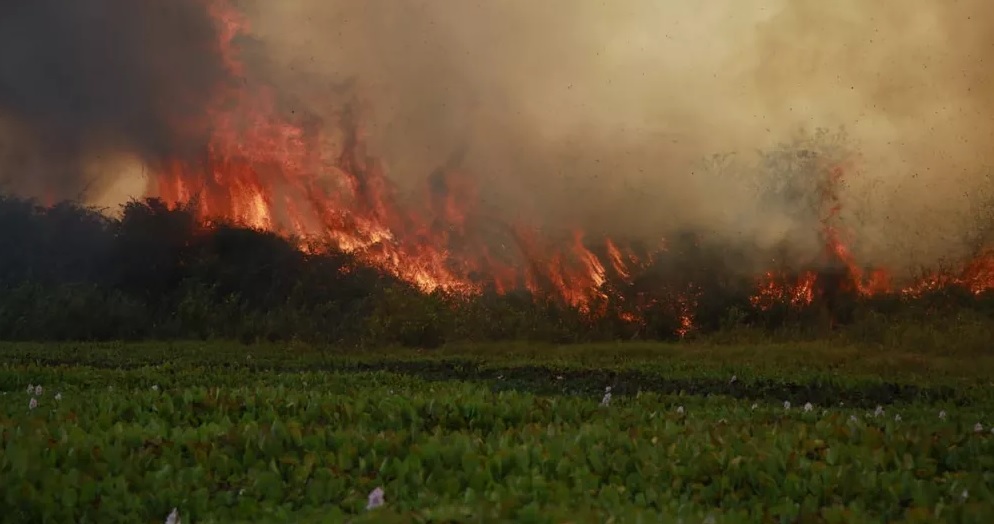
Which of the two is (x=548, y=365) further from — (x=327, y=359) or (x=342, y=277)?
(x=342, y=277)

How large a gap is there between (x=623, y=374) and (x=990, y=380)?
7.87m

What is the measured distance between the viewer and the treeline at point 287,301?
31078 millimetres

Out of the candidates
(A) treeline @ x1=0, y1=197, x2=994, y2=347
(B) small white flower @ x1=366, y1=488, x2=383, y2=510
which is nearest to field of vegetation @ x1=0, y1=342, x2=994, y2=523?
(B) small white flower @ x1=366, y1=488, x2=383, y2=510

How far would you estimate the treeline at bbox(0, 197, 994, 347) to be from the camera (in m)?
31.1

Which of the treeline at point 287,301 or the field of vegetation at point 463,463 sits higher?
the treeline at point 287,301

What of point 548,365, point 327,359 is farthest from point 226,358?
point 548,365

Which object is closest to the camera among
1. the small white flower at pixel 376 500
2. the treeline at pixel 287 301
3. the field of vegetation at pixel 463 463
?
the small white flower at pixel 376 500

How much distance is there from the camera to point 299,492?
18.9 feet

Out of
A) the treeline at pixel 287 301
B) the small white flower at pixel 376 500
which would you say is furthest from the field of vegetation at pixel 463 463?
the treeline at pixel 287 301

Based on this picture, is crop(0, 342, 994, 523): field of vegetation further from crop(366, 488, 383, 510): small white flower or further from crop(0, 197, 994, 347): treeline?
crop(0, 197, 994, 347): treeline

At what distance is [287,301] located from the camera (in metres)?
39.0

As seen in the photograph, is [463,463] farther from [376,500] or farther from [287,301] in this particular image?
[287,301]

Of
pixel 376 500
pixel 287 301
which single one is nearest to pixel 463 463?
pixel 376 500

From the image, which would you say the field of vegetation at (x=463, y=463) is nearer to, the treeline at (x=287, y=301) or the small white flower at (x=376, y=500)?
the small white flower at (x=376, y=500)
